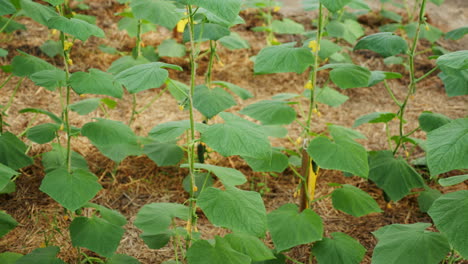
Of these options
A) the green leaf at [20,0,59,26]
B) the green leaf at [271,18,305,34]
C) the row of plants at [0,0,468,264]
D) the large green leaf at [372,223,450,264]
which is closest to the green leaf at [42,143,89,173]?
the row of plants at [0,0,468,264]

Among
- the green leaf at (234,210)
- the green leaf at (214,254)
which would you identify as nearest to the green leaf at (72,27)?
the green leaf at (234,210)

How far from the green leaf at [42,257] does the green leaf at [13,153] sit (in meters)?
0.42

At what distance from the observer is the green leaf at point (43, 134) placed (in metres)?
2.15

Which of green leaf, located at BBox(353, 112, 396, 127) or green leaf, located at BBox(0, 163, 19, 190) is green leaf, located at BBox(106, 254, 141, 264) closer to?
green leaf, located at BBox(0, 163, 19, 190)

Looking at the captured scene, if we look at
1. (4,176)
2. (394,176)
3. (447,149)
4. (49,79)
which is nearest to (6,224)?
(4,176)

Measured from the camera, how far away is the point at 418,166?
109 inches

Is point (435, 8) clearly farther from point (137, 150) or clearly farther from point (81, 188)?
point (81, 188)

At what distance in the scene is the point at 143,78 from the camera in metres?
1.52

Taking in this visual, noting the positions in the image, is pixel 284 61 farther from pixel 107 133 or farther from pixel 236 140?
pixel 107 133

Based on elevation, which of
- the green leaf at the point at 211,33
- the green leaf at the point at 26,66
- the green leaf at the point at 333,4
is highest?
the green leaf at the point at 333,4

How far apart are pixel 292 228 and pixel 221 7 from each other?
2.95 ft

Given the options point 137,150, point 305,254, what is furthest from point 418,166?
point 137,150

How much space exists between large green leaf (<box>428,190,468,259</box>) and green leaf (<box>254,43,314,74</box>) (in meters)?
0.69

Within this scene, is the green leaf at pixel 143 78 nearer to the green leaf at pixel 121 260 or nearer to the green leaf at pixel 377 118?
the green leaf at pixel 121 260
